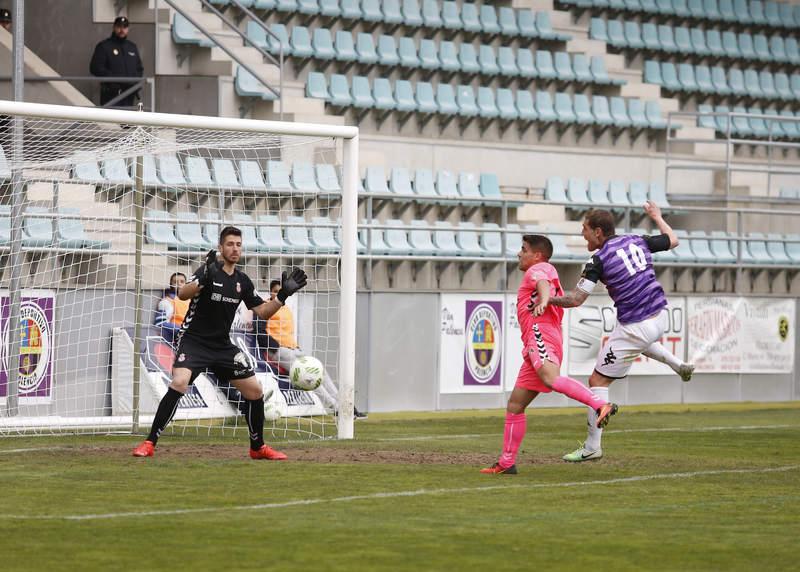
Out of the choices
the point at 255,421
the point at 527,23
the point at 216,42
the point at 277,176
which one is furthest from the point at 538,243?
the point at 527,23

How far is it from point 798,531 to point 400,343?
34.7 ft

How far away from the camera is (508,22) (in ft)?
88.7

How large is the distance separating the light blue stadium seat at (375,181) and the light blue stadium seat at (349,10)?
386cm

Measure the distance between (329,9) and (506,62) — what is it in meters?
3.87

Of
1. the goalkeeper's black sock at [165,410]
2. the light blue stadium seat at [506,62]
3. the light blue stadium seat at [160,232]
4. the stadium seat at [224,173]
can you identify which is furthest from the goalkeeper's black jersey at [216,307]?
the light blue stadium seat at [506,62]

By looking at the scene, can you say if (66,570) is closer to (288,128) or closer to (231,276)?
(231,276)

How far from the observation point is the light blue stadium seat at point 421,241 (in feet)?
69.1

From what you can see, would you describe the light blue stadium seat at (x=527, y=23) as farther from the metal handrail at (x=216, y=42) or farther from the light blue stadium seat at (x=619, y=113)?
the metal handrail at (x=216, y=42)

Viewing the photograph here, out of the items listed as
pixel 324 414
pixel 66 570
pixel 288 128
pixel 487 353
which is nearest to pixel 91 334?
pixel 324 414

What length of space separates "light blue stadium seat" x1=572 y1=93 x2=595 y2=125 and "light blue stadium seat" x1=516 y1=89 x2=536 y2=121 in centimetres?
92

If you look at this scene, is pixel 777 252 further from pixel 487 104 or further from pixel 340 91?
pixel 340 91

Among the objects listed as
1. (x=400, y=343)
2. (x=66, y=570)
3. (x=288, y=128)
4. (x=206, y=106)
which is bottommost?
(x=66, y=570)

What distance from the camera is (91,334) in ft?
53.1

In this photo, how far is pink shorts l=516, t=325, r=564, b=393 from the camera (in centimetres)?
1098
